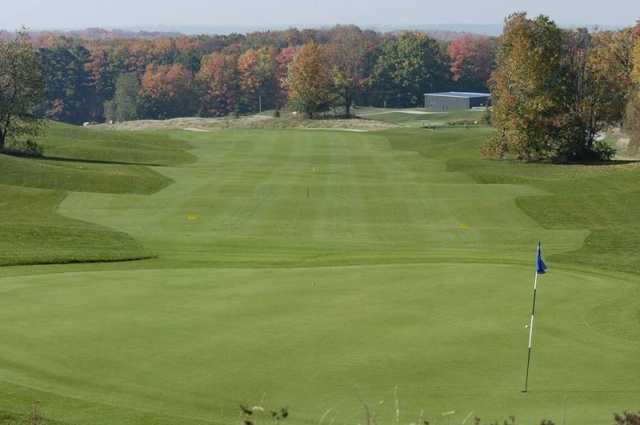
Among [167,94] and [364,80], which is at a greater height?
[364,80]

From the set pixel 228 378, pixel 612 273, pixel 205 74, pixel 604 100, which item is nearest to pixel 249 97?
pixel 205 74

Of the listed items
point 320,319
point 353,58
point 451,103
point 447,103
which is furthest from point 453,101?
point 320,319

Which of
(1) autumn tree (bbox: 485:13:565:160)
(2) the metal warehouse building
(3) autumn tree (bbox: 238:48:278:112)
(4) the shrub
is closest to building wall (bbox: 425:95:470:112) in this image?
(2) the metal warehouse building

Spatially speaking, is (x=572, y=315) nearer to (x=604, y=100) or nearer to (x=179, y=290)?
(x=179, y=290)

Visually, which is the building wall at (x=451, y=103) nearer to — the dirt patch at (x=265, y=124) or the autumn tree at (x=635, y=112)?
the dirt patch at (x=265, y=124)

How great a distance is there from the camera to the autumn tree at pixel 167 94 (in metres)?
158

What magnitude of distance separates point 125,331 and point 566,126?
183 ft

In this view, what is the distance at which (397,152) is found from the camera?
78438 millimetres

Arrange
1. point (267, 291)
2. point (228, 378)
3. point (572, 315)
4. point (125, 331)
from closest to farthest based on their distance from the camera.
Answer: point (228, 378) < point (125, 331) < point (572, 315) < point (267, 291)

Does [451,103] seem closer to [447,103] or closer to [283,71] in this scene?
[447,103]

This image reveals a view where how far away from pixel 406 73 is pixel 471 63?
22123 mm

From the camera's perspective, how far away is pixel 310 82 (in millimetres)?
118750

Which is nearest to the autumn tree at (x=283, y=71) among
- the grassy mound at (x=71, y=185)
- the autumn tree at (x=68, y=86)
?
the autumn tree at (x=68, y=86)

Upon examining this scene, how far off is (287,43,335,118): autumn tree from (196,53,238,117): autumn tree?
3896cm
